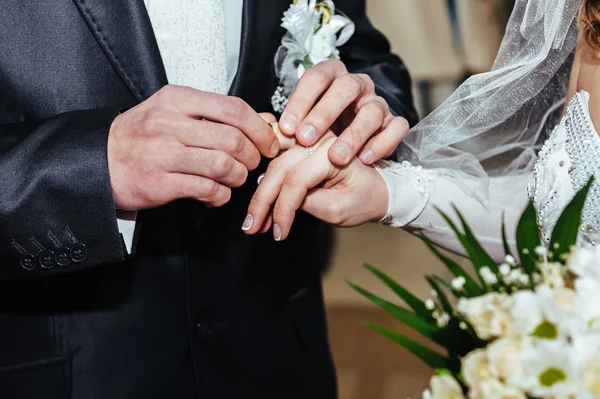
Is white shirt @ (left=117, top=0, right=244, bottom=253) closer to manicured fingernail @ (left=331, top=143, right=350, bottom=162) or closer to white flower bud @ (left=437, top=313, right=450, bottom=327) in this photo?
manicured fingernail @ (left=331, top=143, right=350, bottom=162)

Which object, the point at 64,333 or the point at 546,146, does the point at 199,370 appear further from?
the point at 546,146

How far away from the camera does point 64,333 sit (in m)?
1.45

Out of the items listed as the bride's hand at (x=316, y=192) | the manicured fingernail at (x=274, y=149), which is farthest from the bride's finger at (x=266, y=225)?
the manicured fingernail at (x=274, y=149)

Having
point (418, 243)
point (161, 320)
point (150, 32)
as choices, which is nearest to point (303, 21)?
point (150, 32)

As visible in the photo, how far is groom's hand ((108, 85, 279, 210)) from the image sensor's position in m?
1.18

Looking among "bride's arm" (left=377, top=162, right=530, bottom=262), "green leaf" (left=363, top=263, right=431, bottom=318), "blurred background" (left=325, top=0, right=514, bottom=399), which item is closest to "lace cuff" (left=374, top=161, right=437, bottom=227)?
"bride's arm" (left=377, top=162, right=530, bottom=262)

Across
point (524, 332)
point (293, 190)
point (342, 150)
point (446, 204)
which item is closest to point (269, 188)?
point (293, 190)

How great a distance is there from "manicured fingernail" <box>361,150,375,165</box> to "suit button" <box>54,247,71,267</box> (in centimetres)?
62

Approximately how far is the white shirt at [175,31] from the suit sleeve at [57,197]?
0.11 meters

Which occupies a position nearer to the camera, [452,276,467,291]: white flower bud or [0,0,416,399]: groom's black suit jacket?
[452,276,467,291]: white flower bud

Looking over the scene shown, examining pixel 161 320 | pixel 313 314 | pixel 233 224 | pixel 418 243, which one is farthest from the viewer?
pixel 418 243

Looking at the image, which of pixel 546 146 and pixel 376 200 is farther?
pixel 376 200

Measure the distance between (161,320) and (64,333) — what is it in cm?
20

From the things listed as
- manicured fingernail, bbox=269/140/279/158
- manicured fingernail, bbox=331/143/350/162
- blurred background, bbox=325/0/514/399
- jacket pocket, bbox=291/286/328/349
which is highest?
manicured fingernail, bbox=269/140/279/158
